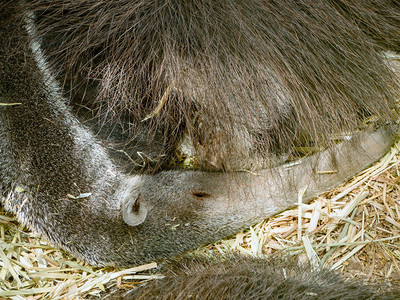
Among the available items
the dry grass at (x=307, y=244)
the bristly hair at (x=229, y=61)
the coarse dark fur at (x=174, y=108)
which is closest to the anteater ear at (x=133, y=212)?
the coarse dark fur at (x=174, y=108)

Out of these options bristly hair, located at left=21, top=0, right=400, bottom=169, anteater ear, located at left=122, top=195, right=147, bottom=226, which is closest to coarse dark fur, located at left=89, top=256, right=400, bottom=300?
anteater ear, located at left=122, top=195, right=147, bottom=226

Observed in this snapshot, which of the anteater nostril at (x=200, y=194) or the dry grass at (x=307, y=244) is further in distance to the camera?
the anteater nostril at (x=200, y=194)

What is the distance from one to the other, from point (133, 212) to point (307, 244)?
1.11 meters

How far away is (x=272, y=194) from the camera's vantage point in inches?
106

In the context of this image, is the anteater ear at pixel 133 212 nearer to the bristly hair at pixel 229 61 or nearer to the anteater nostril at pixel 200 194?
the anteater nostril at pixel 200 194

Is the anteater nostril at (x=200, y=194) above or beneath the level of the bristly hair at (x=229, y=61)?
beneath

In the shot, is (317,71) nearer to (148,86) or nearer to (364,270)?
(148,86)

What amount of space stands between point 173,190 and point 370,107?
136 cm

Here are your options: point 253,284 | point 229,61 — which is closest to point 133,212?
point 253,284

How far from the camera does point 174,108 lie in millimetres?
2537

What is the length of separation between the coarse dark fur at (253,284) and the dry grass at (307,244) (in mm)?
163

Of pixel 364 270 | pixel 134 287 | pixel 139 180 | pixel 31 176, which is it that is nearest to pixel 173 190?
pixel 139 180

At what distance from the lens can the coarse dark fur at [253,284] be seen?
6.91 feet

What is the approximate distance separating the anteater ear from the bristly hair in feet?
1.52
